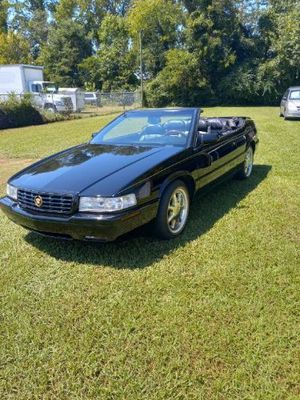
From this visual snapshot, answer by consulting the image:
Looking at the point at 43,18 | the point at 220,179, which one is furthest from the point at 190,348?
the point at 43,18

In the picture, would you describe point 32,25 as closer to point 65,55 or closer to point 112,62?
point 65,55

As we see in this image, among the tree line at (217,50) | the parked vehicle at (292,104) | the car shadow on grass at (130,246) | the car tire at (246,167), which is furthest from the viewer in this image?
the tree line at (217,50)

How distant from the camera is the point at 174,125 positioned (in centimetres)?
475

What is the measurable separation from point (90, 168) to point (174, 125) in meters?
1.42

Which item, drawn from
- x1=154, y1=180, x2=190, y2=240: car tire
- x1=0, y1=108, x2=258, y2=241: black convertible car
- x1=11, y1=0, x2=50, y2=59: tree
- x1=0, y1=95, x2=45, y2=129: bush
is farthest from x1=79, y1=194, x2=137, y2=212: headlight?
x1=11, y1=0, x2=50, y2=59: tree

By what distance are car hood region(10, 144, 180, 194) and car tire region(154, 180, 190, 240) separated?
35 centimetres

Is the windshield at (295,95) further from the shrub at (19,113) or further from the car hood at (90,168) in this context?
the car hood at (90,168)

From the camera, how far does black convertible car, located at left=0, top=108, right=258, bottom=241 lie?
3367 millimetres

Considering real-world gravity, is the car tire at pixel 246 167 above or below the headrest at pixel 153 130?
below

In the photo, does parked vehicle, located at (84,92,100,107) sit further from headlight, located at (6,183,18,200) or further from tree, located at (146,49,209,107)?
headlight, located at (6,183,18,200)

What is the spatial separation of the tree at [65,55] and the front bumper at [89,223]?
4260 cm

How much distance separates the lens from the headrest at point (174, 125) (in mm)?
4660

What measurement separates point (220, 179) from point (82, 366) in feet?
11.0

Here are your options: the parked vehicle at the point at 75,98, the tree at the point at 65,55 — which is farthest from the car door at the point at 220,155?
the tree at the point at 65,55
